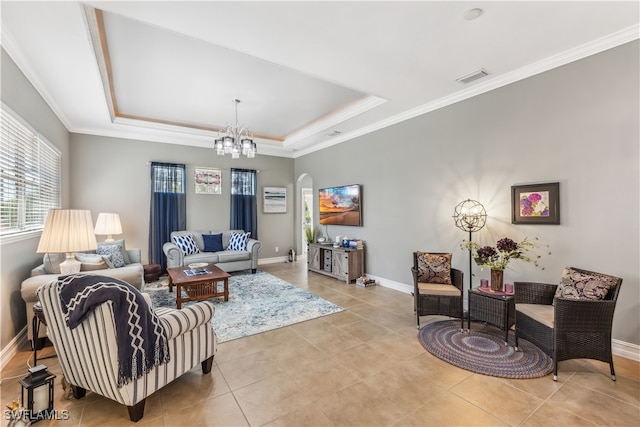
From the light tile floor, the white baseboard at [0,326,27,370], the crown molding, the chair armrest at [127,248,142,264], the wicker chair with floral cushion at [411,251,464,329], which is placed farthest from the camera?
the chair armrest at [127,248,142,264]

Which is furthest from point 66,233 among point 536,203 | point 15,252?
point 536,203

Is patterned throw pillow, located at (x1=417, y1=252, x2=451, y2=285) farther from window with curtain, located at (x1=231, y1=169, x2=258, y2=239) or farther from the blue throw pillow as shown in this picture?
window with curtain, located at (x1=231, y1=169, x2=258, y2=239)

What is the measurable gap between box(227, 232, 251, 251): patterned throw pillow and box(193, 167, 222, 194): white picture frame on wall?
1202 millimetres

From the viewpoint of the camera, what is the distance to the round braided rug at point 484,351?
251 centimetres

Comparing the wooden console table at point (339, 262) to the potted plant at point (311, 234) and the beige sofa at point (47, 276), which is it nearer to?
the potted plant at point (311, 234)

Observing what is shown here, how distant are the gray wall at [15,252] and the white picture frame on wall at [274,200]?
4481 millimetres

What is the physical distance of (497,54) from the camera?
3.08 m

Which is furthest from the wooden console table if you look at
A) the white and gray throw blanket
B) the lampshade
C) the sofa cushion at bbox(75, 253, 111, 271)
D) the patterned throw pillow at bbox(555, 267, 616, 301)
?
the white and gray throw blanket

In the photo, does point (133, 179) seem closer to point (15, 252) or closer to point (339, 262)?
point (15, 252)

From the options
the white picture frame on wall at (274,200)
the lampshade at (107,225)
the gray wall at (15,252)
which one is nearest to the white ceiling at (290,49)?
the gray wall at (15,252)

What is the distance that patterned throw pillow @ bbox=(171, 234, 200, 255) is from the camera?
5.90m

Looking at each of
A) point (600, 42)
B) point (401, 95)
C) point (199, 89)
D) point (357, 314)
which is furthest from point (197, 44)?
point (600, 42)

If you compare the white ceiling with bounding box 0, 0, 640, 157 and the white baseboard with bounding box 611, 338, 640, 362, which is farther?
the white baseboard with bounding box 611, 338, 640, 362

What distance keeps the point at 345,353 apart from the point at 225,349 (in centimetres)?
122
